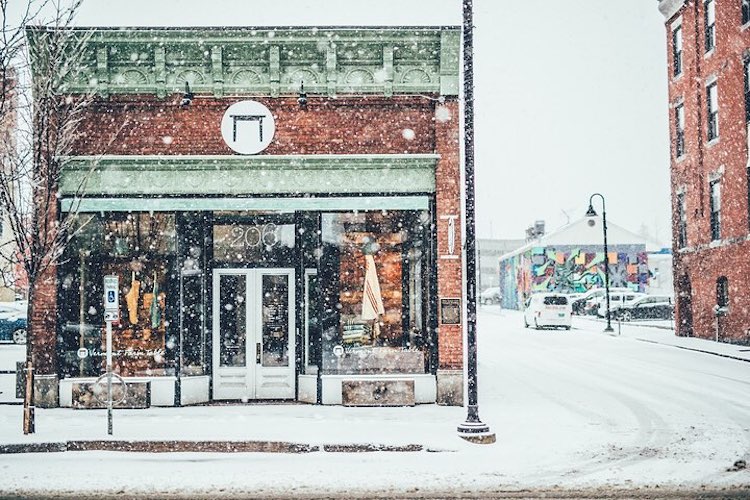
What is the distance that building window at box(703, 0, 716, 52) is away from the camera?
91.9 feet

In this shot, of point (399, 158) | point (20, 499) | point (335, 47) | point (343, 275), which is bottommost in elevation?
point (20, 499)

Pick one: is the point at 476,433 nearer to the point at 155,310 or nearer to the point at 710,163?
the point at 155,310

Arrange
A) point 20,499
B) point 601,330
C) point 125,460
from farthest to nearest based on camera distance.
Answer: point 601,330 → point 125,460 → point 20,499

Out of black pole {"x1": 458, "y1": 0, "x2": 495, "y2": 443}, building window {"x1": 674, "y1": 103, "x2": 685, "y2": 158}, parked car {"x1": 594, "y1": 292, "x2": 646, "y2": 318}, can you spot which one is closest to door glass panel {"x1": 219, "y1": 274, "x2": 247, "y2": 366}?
black pole {"x1": 458, "y1": 0, "x2": 495, "y2": 443}

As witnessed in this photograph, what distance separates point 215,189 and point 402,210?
362cm

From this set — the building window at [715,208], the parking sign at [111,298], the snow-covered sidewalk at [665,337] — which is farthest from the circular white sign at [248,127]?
the building window at [715,208]

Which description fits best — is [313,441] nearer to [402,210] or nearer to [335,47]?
[402,210]

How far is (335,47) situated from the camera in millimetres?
14586

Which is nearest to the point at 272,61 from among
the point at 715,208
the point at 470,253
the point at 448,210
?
the point at 448,210

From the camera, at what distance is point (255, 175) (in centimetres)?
1473

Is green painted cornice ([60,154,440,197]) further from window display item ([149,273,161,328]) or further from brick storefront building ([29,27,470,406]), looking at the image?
window display item ([149,273,161,328])

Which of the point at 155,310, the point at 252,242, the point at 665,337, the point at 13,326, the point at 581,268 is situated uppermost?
the point at 581,268

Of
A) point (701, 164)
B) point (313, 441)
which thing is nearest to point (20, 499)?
point (313, 441)

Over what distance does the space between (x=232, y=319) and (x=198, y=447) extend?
4.38m
